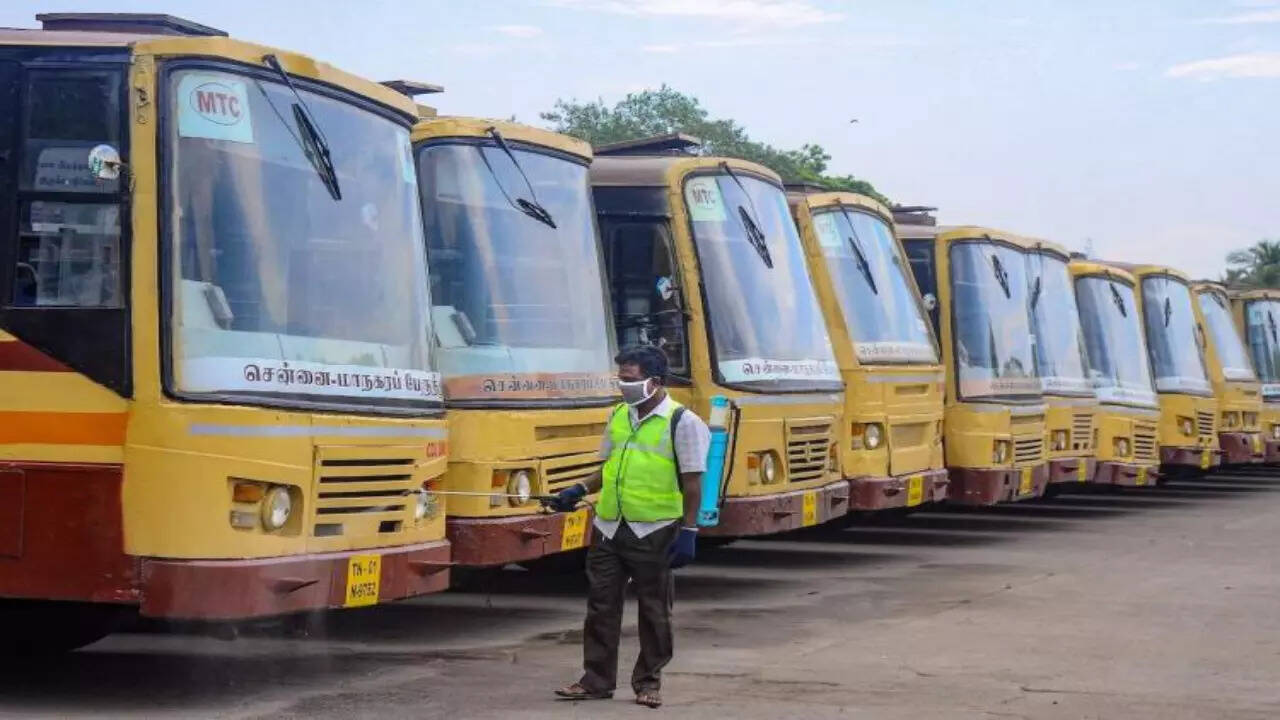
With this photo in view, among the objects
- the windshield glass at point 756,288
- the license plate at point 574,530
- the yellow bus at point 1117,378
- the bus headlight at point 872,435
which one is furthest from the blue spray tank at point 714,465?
the yellow bus at point 1117,378

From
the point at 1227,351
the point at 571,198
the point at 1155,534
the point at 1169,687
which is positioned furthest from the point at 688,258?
the point at 1227,351

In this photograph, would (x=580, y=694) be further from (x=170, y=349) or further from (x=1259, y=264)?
(x=1259, y=264)

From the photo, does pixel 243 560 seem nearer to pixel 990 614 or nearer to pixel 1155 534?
pixel 990 614

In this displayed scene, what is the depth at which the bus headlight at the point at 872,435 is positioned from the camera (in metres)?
15.3

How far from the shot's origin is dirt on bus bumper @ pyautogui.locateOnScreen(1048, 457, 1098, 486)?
63.1ft

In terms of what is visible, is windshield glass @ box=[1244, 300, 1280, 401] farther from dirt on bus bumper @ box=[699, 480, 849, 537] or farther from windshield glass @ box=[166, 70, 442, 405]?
windshield glass @ box=[166, 70, 442, 405]

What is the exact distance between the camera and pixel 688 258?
43.2 feet

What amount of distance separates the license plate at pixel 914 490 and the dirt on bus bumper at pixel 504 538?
4.96 m

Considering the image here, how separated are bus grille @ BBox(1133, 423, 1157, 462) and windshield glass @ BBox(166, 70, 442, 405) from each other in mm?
12756

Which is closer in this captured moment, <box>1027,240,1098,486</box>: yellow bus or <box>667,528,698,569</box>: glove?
<box>667,528,698,569</box>: glove

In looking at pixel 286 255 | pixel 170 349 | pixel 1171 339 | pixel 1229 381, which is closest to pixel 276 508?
pixel 170 349

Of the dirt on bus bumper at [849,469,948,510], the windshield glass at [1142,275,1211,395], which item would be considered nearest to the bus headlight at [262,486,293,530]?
the dirt on bus bumper at [849,469,948,510]

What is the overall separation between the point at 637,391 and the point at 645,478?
15.3 inches

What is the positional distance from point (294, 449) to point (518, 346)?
2.80m
